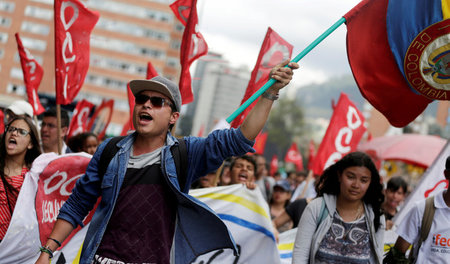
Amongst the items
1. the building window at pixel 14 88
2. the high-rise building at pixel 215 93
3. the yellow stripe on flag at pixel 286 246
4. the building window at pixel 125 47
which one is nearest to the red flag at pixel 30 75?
the yellow stripe on flag at pixel 286 246

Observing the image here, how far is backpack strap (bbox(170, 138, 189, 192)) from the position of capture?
9.64ft

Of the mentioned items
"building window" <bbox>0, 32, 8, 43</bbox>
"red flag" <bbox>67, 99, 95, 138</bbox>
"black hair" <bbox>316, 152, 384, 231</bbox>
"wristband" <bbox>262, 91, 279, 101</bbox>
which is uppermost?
"wristband" <bbox>262, 91, 279, 101</bbox>

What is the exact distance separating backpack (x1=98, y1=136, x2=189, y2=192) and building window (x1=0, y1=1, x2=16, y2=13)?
226 feet

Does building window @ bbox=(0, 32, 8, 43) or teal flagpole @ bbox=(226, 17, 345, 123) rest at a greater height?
teal flagpole @ bbox=(226, 17, 345, 123)

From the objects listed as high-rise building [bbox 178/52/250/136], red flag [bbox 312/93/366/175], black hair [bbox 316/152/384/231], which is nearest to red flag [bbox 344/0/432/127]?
black hair [bbox 316/152/384/231]

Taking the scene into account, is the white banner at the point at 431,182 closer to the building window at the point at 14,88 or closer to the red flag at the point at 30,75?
the red flag at the point at 30,75

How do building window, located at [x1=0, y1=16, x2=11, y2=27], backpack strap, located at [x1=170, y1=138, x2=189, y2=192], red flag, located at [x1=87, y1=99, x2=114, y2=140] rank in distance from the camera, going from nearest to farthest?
backpack strap, located at [x1=170, y1=138, x2=189, y2=192]
red flag, located at [x1=87, y1=99, x2=114, y2=140]
building window, located at [x1=0, y1=16, x2=11, y2=27]

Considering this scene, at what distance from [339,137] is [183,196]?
17.2ft

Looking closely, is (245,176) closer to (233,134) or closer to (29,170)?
(29,170)

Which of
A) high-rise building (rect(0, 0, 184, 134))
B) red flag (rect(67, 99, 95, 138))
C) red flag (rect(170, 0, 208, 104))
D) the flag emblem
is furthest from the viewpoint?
high-rise building (rect(0, 0, 184, 134))

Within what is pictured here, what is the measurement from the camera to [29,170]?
14.5 ft

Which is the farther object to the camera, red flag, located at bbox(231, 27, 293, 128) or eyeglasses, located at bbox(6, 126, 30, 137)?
red flag, located at bbox(231, 27, 293, 128)

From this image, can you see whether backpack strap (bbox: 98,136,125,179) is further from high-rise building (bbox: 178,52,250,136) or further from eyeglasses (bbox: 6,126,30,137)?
high-rise building (bbox: 178,52,250,136)

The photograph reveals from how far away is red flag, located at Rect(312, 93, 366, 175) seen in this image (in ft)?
25.2
